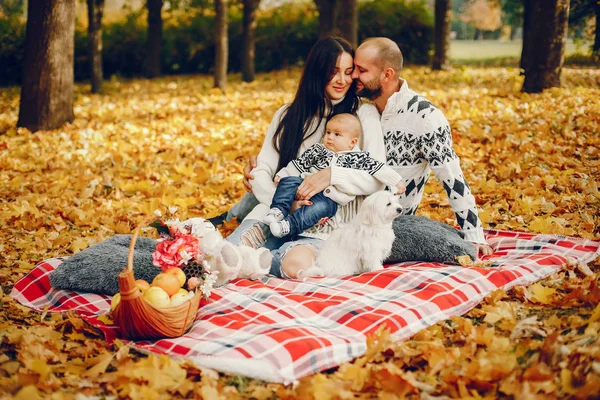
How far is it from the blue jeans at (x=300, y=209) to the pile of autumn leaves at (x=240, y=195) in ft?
3.12

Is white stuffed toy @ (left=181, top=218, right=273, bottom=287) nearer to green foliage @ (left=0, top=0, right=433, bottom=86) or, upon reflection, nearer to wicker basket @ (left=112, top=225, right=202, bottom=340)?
wicker basket @ (left=112, top=225, right=202, bottom=340)

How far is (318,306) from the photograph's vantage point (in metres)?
3.13

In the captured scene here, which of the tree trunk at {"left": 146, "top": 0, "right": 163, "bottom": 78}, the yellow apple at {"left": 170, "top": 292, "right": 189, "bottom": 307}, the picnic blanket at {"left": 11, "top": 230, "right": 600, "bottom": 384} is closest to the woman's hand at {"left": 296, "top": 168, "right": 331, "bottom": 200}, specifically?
the picnic blanket at {"left": 11, "top": 230, "right": 600, "bottom": 384}

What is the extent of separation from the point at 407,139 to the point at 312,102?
74 centimetres

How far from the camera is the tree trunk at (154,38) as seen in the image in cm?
1528

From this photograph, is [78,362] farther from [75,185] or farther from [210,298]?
[75,185]

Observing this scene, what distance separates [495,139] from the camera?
7.00m

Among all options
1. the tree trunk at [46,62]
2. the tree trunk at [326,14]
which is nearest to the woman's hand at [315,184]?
the tree trunk at [46,62]

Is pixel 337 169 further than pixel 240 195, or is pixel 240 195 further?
pixel 240 195

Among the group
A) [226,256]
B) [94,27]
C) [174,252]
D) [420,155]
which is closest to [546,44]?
[420,155]

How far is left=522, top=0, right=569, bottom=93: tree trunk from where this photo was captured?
866cm

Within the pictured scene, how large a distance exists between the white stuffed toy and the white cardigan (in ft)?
1.38

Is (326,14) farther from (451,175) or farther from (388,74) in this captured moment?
(451,175)

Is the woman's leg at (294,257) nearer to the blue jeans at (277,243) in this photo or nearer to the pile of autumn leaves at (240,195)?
the blue jeans at (277,243)
